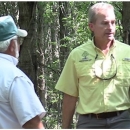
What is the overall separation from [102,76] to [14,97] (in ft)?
3.59

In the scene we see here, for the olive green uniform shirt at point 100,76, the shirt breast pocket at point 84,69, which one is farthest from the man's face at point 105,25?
the shirt breast pocket at point 84,69

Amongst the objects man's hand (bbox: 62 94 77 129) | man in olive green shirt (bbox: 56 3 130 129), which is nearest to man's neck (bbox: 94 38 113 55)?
man in olive green shirt (bbox: 56 3 130 129)

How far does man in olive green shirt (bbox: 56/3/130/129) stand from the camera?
3.04m

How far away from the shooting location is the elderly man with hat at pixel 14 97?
222 centimetres

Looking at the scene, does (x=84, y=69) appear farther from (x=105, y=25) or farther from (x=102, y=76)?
(x=105, y=25)

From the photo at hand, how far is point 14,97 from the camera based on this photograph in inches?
87.1

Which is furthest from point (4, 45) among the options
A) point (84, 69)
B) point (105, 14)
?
point (105, 14)

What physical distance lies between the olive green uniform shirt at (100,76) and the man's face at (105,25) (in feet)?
0.35

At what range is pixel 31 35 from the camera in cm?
534

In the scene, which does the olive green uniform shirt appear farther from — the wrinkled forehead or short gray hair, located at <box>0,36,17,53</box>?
short gray hair, located at <box>0,36,17,53</box>

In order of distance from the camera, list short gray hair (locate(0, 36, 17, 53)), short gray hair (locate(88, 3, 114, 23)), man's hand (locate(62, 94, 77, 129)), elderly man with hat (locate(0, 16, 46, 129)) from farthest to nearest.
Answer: man's hand (locate(62, 94, 77, 129)), short gray hair (locate(88, 3, 114, 23)), short gray hair (locate(0, 36, 17, 53)), elderly man with hat (locate(0, 16, 46, 129))

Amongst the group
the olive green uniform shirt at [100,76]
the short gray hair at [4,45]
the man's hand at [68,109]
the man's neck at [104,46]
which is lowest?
the man's hand at [68,109]

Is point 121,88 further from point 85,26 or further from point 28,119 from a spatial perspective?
point 85,26

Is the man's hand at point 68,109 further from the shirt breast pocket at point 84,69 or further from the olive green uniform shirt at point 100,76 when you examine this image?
the shirt breast pocket at point 84,69
